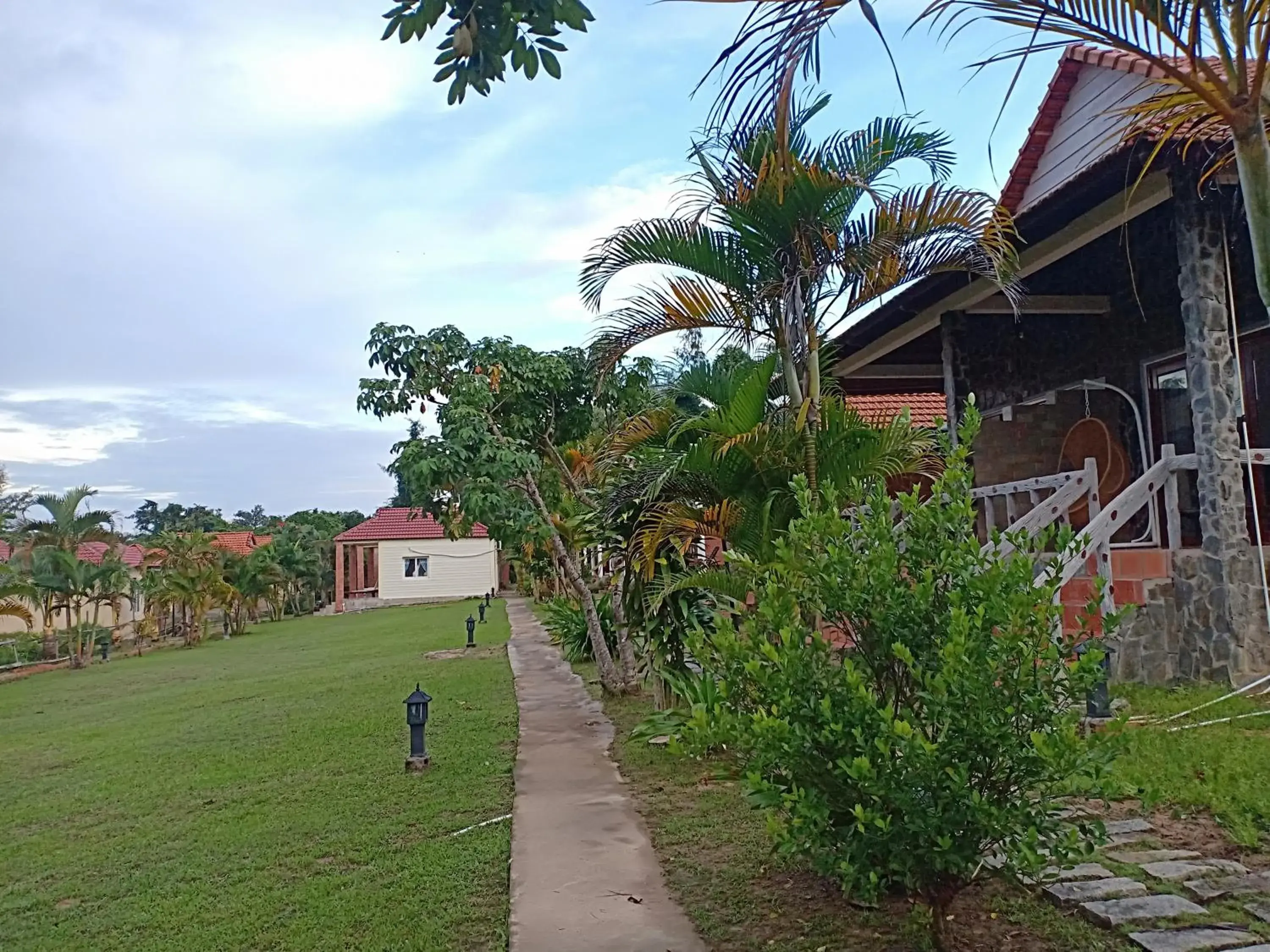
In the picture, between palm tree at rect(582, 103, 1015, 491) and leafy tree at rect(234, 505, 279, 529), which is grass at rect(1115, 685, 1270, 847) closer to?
palm tree at rect(582, 103, 1015, 491)

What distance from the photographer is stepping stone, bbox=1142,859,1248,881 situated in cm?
361

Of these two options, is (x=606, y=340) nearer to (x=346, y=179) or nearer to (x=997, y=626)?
(x=997, y=626)

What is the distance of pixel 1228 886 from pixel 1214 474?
397 centimetres

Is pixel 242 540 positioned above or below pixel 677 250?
below

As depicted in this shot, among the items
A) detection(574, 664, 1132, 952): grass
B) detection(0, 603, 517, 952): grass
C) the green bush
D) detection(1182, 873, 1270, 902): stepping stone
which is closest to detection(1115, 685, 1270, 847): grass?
detection(1182, 873, 1270, 902): stepping stone

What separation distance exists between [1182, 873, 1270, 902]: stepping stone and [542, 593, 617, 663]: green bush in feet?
22.0

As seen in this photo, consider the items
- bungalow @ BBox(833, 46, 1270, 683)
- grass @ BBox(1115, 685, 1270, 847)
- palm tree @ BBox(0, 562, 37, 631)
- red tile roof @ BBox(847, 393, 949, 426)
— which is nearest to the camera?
grass @ BBox(1115, 685, 1270, 847)

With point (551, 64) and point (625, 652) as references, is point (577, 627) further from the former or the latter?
point (551, 64)

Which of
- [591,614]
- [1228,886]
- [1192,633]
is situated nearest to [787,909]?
[1228,886]

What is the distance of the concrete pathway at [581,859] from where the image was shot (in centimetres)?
381

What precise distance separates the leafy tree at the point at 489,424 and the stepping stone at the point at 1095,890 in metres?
6.42

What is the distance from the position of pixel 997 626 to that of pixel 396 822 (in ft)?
13.9

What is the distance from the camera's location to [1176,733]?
5.39 metres

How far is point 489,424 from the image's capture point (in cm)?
985
